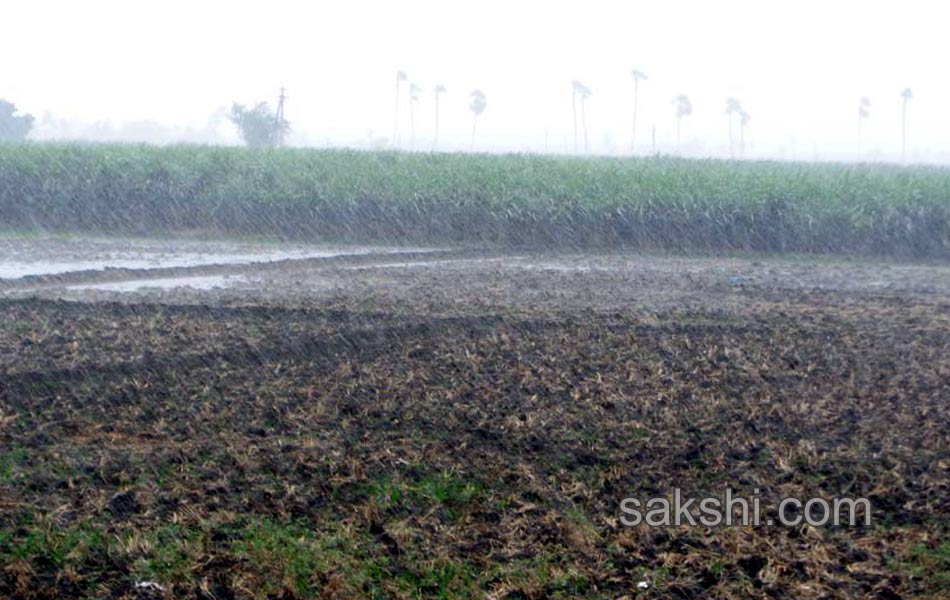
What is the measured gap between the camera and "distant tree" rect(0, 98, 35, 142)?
4703 centimetres

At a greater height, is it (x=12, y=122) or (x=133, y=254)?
(x=12, y=122)

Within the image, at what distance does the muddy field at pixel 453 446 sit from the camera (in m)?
4.47

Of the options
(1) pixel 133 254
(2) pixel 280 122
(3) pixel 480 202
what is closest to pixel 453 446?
(1) pixel 133 254

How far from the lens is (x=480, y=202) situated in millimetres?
21641

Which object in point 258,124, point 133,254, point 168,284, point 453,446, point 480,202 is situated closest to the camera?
point 453,446

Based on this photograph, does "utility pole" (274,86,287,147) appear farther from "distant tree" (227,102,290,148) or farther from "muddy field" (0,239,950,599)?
"muddy field" (0,239,950,599)

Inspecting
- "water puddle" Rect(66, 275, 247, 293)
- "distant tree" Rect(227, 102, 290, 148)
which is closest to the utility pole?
"distant tree" Rect(227, 102, 290, 148)

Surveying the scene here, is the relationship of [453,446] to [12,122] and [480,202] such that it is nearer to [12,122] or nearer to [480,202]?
[480,202]

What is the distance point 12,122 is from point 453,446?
46319 mm

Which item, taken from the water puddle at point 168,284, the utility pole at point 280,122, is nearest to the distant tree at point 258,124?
the utility pole at point 280,122

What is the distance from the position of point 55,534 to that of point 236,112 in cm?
4038

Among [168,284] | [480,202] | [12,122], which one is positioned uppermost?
[12,122]

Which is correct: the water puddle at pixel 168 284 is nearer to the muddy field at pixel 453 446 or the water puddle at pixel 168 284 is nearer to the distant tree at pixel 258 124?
the muddy field at pixel 453 446

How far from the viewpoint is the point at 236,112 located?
43531 millimetres
